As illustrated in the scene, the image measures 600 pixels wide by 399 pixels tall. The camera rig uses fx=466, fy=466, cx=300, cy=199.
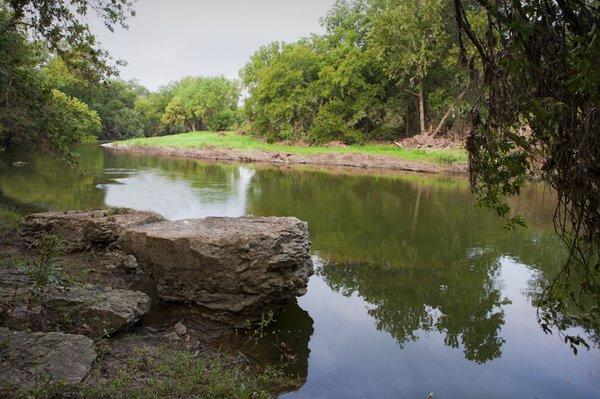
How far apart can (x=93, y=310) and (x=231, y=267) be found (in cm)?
247

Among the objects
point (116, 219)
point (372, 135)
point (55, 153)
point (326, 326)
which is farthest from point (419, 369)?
point (372, 135)

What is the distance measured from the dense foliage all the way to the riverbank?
11.7 feet

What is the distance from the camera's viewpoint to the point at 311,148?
5131cm

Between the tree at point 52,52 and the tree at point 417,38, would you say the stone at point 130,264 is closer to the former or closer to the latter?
the tree at point 52,52

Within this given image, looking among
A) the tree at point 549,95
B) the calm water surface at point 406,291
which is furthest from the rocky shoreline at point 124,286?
the tree at point 549,95

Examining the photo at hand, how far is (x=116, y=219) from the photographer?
12.1 m

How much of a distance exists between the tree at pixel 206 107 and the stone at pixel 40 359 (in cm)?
7957

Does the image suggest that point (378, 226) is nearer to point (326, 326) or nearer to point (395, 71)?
point (326, 326)

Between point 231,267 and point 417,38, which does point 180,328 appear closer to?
point 231,267

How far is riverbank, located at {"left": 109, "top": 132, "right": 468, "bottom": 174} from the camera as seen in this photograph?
129 feet

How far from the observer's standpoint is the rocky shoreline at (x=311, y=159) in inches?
1531

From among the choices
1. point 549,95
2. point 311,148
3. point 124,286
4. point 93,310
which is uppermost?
point 549,95

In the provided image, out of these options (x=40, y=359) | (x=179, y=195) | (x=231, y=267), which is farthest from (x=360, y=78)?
(x=40, y=359)

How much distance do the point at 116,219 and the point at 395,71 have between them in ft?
131
